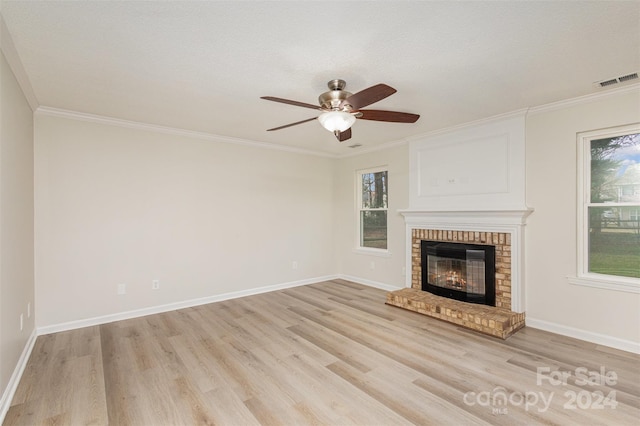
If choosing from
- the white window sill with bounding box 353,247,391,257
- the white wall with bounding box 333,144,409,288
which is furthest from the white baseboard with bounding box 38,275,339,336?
the white window sill with bounding box 353,247,391,257

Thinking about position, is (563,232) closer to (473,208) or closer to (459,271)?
(473,208)

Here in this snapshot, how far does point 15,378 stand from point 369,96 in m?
3.58

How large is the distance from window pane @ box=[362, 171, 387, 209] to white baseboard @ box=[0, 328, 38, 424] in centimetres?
493

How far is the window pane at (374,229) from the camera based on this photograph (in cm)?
555

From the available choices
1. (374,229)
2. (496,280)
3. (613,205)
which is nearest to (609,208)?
(613,205)

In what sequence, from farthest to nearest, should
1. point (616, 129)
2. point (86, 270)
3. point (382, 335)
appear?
point (86, 270) < point (382, 335) < point (616, 129)

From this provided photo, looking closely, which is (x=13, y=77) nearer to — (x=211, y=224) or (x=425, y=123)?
(x=211, y=224)

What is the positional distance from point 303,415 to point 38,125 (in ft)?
13.5

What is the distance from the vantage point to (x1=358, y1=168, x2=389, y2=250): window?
18.2 feet

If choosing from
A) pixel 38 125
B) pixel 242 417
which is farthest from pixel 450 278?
pixel 38 125

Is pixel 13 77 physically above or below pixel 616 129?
above

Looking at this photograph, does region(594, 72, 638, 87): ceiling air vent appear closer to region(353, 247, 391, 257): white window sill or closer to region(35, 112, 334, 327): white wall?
→ region(353, 247, 391, 257): white window sill

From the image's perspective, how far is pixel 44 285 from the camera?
3.50 m

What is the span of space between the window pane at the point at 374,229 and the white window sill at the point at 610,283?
108 inches
